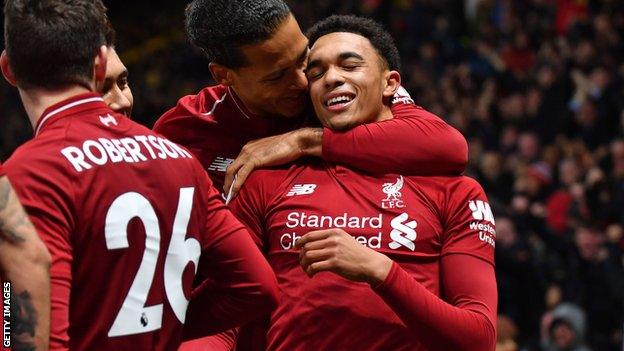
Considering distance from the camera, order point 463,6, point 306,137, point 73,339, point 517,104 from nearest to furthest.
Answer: point 73,339 < point 306,137 < point 517,104 < point 463,6

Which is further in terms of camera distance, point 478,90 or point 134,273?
point 478,90

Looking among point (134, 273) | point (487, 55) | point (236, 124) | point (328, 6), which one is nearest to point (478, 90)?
point (487, 55)

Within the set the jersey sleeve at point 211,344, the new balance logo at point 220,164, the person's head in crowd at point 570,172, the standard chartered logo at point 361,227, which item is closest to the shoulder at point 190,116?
the new balance logo at point 220,164

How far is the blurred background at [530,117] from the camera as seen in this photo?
29.0 feet

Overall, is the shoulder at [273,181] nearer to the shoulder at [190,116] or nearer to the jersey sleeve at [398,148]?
the jersey sleeve at [398,148]

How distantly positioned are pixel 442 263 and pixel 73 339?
126 cm

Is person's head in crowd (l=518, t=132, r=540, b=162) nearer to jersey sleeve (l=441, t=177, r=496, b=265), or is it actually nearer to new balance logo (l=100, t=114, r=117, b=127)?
jersey sleeve (l=441, t=177, r=496, b=265)

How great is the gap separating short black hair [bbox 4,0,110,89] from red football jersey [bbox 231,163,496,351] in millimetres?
984

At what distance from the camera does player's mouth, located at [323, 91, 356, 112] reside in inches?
146

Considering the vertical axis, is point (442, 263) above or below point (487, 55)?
above

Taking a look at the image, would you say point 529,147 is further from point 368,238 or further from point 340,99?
point 368,238

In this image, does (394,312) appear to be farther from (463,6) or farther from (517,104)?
(463,6)

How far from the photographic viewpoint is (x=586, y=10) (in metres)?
12.6

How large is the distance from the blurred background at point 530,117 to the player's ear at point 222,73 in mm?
4186
